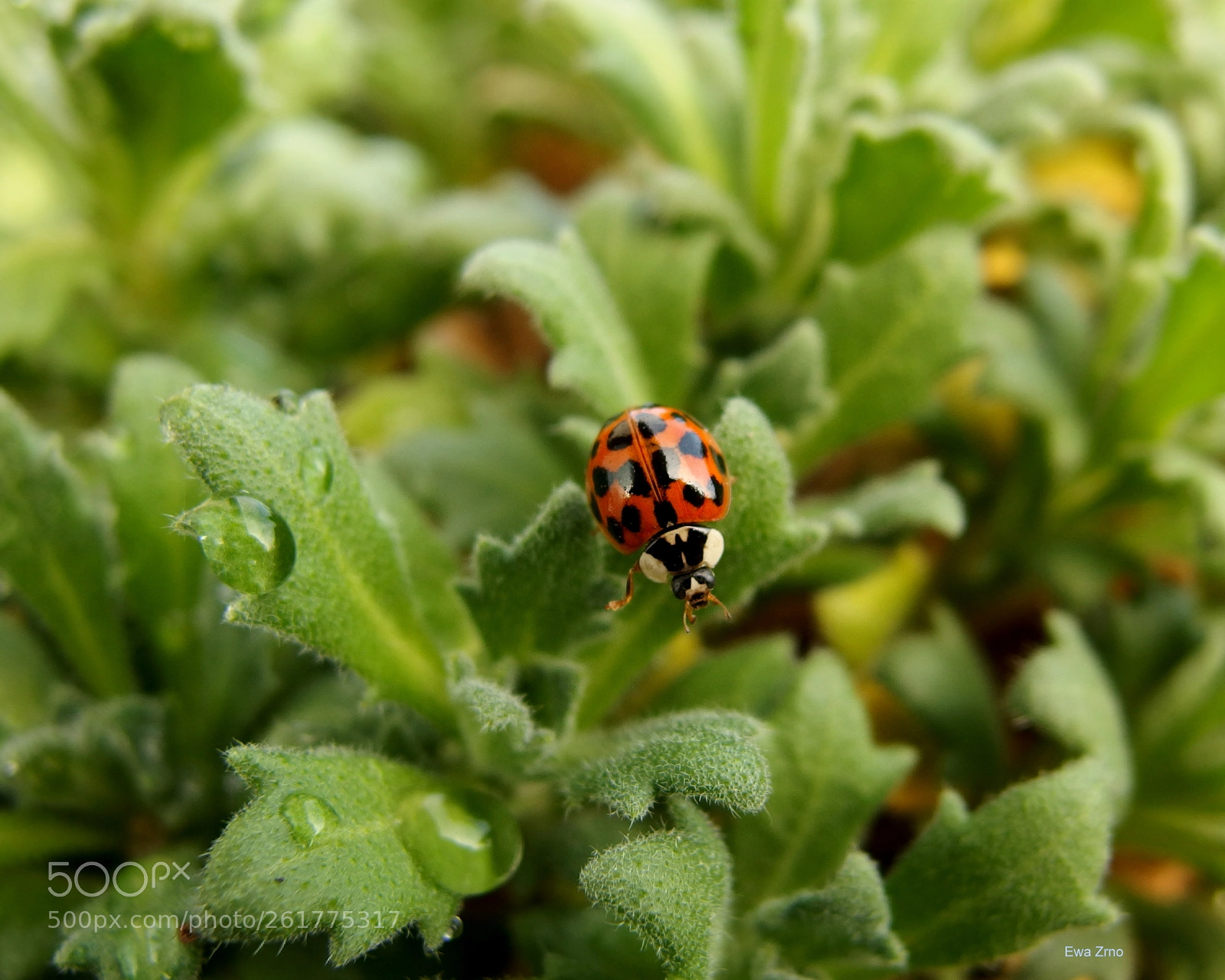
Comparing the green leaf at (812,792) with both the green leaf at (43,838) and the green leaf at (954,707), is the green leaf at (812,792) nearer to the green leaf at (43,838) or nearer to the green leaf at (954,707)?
the green leaf at (954,707)

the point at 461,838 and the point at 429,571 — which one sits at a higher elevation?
the point at 429,571

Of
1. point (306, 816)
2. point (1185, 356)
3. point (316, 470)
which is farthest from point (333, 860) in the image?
point (1185, 356)

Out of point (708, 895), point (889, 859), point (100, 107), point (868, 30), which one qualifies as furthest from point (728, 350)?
point (100, 107)

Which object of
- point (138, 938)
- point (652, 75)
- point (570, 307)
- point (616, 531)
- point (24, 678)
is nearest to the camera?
point (138, 938)

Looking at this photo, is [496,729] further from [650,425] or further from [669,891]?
[650,425]

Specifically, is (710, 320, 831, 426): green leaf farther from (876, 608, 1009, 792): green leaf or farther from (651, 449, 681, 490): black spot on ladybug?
(876, 608, 1009, 792): green leaf

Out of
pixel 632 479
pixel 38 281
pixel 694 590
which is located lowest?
pixel 694 590

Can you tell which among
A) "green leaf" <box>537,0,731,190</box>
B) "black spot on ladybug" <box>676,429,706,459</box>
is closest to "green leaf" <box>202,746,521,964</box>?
"black spot on ladybug" <box>676,429,706,459</box>

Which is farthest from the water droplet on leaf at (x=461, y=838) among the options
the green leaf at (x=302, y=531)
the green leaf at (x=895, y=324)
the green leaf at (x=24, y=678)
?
the green leaf at (x=895, y=324)
